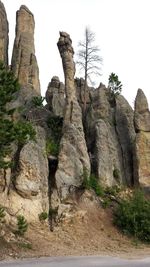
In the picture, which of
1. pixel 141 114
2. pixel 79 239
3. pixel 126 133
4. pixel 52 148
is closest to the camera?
pixel 79 239

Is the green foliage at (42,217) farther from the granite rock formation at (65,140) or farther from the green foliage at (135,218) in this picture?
A: the green foliage at (135,218)

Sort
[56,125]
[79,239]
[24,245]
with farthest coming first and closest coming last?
[56,125] → [79,239] → [24,245]

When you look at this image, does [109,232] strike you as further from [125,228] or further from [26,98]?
[26,98]

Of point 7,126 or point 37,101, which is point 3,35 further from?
point 7,126

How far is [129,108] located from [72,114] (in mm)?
9632

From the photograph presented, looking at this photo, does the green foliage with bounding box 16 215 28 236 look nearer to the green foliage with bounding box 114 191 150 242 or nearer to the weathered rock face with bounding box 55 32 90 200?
the weathered rock face with bounding box 55 32 90 200

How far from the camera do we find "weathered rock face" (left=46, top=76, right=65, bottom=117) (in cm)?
4722

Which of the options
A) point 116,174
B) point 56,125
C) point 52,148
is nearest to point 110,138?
point 116,174

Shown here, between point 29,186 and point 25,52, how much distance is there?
21.9m

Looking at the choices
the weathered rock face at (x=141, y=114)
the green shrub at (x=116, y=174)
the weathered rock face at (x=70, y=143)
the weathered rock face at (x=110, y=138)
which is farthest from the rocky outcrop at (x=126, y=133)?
the weathered rock face at (x=70, y=143)

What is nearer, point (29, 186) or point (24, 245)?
point (24, 245)

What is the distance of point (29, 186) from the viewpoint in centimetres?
3269

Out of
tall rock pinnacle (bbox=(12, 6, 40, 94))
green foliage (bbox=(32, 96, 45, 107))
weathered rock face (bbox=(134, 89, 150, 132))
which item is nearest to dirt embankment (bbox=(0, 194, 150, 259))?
weathered rock face (bbox=(134, 89, 150, 132))

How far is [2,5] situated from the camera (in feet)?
170
